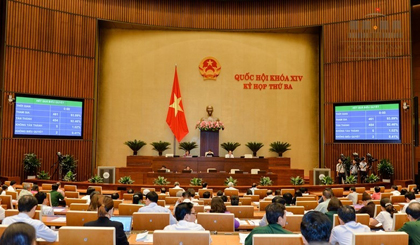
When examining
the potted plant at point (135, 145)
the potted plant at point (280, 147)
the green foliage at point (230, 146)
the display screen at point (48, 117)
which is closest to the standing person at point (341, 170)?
the potted plant at point (280, 147)

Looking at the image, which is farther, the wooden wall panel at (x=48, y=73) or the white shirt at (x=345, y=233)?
the wooden wall panel at (x=48, y=73)

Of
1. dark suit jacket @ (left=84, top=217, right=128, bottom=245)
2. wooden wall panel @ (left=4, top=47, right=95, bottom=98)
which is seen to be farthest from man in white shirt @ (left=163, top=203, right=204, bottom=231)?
wooden wall panel @ (left=4, top=47, right=95, bottom=98)

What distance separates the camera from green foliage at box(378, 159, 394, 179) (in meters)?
13.1

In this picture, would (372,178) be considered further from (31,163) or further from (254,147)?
(31,163)

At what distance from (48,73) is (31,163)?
126 inches

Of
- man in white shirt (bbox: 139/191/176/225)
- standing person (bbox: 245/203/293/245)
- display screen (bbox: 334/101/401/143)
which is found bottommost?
man in white shirt (bbox: 139/191/176/225)

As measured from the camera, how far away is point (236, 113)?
16062 mm

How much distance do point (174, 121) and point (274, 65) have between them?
15.4ft

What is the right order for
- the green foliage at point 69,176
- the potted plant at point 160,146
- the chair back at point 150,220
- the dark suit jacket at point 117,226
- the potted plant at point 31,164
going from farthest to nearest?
1. the potted plant at point 160,146
2. the potted plant at point 31,164
3. the green foliage at point 69,176
4. the chair back at point 150,220
5. the dark suit jacket at point 117,226

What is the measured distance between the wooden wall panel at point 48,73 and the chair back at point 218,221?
11.1 m

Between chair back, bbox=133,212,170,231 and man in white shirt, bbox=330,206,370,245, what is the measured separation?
174 cm

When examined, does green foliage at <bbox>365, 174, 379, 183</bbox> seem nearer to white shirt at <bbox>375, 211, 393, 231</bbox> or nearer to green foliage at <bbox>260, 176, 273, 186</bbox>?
green foliage at <bbox>260, 176, 273, 186</bbox>

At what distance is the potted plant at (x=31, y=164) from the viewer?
1277cm

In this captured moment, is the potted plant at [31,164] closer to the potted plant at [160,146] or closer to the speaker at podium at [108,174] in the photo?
the speaker at podium at [108,174]
